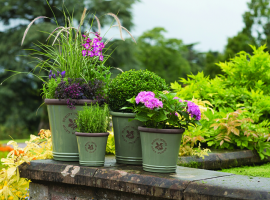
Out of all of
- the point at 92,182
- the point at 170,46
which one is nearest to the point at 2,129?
the point at 170,46

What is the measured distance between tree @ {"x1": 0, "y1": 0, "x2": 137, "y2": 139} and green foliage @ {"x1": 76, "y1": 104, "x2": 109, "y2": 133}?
16.1 m

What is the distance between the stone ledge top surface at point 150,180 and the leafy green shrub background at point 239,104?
124 cm

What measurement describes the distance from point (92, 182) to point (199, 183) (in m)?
0.83

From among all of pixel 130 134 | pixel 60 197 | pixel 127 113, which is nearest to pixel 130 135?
pixel 130 134

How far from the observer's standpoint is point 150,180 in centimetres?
199

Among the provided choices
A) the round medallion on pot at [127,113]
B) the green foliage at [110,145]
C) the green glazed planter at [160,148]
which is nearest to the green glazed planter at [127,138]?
the round medallion on pot at [127,113]

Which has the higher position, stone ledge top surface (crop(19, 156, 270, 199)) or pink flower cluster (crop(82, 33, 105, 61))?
pink flower cluster (crop(82, 33, 105, 61))

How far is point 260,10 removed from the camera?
2473 cm

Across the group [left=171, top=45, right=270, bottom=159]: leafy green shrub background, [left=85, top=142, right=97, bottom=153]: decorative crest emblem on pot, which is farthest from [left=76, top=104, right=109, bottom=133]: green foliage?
[left=171, top=45, right=270, bottom=159]: leafy green shrub background

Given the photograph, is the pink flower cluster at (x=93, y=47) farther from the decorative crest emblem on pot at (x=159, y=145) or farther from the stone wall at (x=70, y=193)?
the stone wall at (x=70, y=193)

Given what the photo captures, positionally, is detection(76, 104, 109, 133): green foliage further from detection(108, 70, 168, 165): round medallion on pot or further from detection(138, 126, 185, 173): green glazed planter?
detection(138, 126, 185, 173): green glazed planter

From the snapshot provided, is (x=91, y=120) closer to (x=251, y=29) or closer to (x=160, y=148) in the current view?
(x=160, y=148)

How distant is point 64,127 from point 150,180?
93 centimetres

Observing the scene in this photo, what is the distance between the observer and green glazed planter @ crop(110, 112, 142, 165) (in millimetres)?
2377
